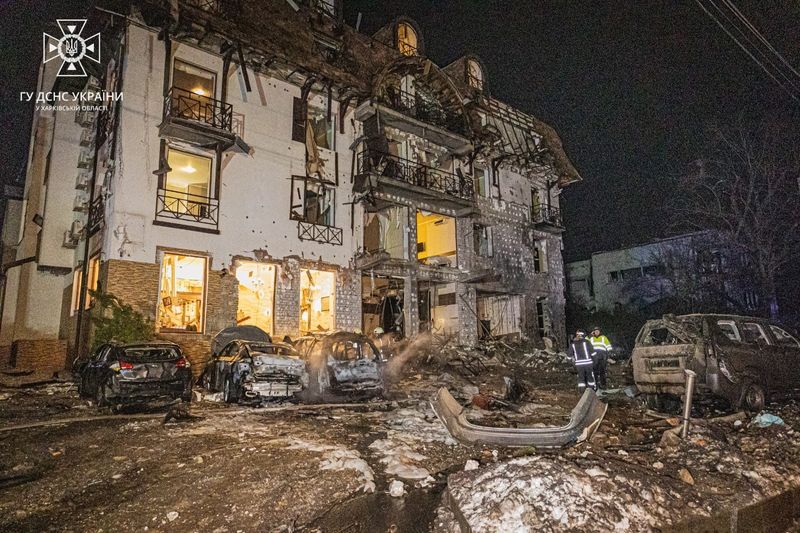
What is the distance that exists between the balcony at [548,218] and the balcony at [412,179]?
5.26 meters

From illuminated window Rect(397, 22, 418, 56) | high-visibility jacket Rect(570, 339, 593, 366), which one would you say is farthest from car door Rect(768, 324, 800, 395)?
illuminated window Rect(397, 22, 418, 56)

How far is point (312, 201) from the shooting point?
1791 centimetres

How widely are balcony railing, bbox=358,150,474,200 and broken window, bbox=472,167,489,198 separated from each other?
133 cm

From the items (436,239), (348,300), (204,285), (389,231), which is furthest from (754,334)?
(436,239)

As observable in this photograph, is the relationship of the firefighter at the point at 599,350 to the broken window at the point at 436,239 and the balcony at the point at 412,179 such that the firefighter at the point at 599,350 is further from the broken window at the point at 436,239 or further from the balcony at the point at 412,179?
the balcony at the point at 412,179

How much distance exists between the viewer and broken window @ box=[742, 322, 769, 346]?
28.1ft

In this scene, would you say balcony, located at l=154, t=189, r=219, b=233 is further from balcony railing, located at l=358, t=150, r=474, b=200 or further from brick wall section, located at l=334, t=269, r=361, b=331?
balcony railing, located at l=358, t=150, r=474, b=200

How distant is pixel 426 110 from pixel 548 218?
30.8 ft

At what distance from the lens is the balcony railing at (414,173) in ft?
61.5

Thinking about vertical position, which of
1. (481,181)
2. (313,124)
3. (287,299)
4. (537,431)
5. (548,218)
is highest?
(313,124)

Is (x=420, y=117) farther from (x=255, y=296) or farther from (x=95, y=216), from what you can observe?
(x=95, y=216)

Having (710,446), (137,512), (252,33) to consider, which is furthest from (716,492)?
(252,33)

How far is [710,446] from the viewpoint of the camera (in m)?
5.34

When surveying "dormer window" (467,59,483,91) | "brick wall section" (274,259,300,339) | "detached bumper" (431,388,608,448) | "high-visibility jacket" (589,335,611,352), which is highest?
"dormer window" (467,59,483,91)
